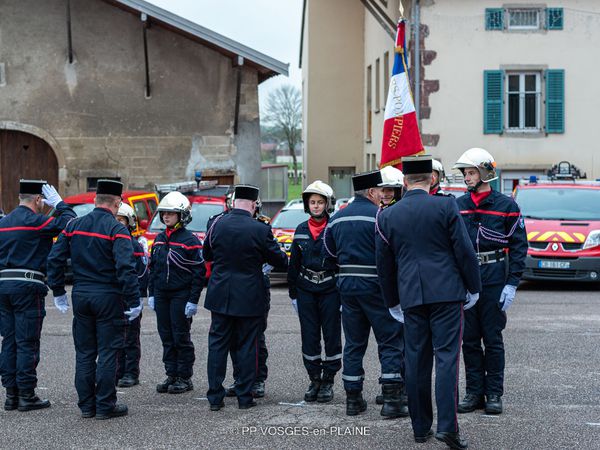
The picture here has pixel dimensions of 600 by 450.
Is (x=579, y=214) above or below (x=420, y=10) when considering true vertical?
below

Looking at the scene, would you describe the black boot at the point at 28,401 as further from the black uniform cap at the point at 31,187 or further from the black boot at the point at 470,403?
the black boot at the point at 470,403

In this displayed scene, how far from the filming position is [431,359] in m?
6.98

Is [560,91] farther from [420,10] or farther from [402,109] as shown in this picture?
[402,109]

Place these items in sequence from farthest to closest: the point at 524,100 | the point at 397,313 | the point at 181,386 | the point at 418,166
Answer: the point at 524,100 < the point at 181,386 < the point at 397,313 < the point at 418,166

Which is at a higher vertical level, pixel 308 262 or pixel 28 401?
pixel 308 262

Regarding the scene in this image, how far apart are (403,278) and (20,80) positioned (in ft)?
71.8

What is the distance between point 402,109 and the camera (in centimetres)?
1781

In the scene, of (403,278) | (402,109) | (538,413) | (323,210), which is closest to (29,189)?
(323,210)

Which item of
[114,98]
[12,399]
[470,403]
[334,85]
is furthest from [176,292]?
[334,85]

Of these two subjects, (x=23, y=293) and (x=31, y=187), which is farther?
(x=31, y=187)

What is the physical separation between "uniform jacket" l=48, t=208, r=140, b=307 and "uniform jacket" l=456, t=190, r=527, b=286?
2.79 m

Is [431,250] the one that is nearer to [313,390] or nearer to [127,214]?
[313,390]

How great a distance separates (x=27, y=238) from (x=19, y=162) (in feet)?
64.9

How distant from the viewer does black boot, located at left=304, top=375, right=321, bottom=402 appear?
8438mm
